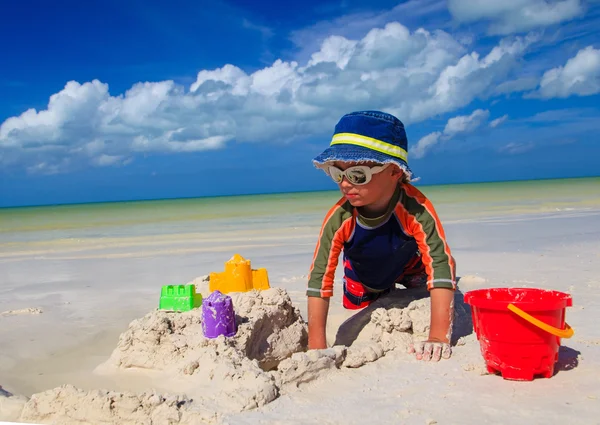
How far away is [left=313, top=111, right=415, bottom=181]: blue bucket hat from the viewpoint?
2457 mm

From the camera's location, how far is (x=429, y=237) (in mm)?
2658

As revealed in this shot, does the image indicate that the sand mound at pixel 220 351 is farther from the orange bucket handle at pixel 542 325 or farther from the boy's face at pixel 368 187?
the orange bucket handle at pixel 542 325

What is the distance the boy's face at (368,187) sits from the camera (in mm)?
2535

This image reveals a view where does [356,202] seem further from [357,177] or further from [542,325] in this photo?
[542,325]

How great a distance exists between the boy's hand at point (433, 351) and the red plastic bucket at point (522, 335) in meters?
0.33

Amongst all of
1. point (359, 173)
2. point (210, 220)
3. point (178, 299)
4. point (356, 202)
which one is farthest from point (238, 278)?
point (210, 220)

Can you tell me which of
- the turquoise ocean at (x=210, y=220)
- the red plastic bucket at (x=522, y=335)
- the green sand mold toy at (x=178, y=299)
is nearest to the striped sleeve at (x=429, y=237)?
the red plastic bucket at (x=522, y=335)

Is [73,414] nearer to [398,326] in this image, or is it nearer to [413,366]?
[413,366]

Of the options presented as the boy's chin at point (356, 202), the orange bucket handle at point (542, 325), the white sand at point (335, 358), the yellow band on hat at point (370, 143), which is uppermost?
the yellow band on hat at point (370, 143)

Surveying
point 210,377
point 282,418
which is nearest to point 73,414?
point 210,377

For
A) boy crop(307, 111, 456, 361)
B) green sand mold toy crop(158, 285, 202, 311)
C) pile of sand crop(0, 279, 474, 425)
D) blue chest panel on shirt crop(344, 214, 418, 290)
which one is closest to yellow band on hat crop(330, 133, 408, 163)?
boy crop(307, 111, 456, 361)

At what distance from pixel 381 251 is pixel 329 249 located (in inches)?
11.0

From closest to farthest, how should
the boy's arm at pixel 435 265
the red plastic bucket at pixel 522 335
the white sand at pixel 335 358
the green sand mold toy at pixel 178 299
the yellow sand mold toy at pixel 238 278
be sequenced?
1. the white sand at pixel 335 358
2. the red plastic bucket at pixel 522 335
3. the boy's arm at pixel 435 265
4. the green sand mold toy at pixel 178 299
5. the yellow sand mold toy at pixel 238 278

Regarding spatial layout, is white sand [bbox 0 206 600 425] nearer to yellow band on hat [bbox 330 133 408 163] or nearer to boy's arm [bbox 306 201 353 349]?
boy's arm [bbox 306 201 353 349]
